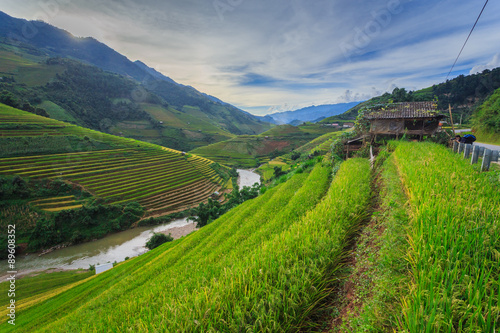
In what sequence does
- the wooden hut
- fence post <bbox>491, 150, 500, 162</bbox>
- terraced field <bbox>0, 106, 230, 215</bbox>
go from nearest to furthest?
fence post <bbox>491, 150, 500, 162</bbox> < the wooden hut < terraced field <bbox>0, 106, 230, 215</bbox>

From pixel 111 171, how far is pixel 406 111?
58795 mm

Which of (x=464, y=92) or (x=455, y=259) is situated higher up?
(x=464, y=92)

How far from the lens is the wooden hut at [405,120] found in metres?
16.0

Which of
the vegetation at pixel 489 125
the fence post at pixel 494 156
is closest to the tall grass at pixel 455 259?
the fence post at pixel 494 156

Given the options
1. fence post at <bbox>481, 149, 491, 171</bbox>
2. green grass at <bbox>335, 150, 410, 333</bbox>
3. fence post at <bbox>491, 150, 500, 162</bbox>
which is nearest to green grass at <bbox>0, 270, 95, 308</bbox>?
green grass at <bbox>335, 150, 410, 333</bbox>

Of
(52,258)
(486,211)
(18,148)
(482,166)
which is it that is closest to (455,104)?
(482,166)

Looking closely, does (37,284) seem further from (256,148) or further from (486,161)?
(256,148)

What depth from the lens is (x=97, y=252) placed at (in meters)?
31.7

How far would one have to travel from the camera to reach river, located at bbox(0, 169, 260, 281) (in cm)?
2838

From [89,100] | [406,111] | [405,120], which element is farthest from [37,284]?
[89,100]

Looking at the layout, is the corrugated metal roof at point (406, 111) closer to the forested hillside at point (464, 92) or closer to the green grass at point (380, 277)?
the green grass at point (380, 277)

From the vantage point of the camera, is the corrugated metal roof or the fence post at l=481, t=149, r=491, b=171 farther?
the corrugated metal roof

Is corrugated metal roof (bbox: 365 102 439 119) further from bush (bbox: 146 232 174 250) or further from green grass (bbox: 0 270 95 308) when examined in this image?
green grass (bbox: 0 270 95 308)

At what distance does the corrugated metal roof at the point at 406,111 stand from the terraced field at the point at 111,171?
4253 cm
